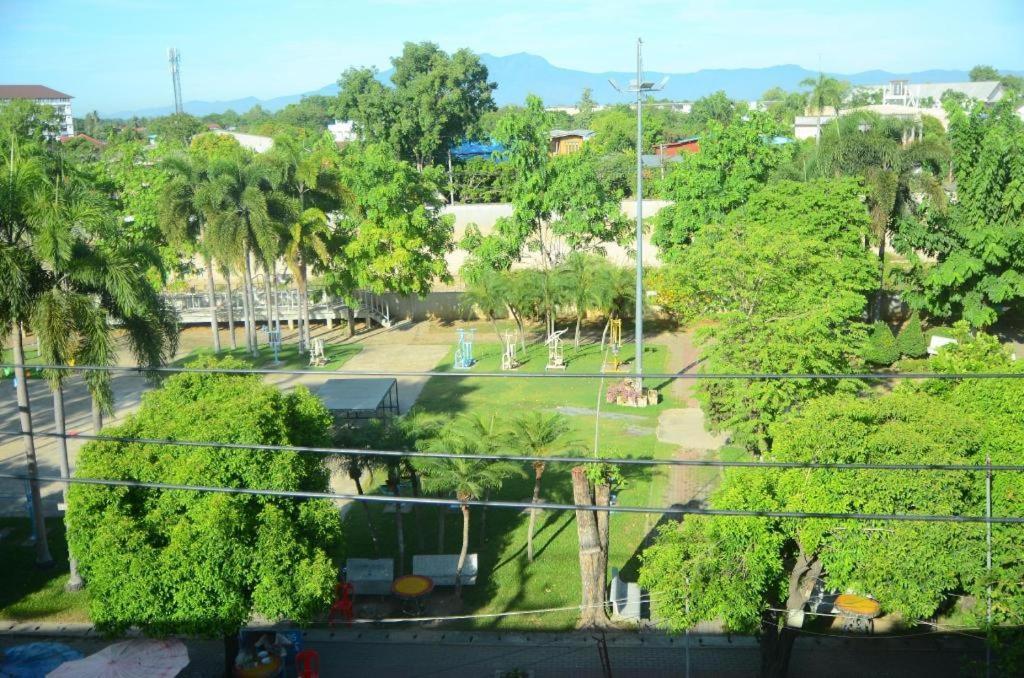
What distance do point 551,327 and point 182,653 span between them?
58.2ft

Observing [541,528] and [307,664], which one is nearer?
[307,664]

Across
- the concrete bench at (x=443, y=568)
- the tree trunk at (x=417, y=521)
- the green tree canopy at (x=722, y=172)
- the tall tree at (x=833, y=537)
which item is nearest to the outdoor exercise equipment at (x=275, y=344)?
the green tree canopy at (x=722, y=172)

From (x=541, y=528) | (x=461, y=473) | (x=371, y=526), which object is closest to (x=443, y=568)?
(x=371, y=526)

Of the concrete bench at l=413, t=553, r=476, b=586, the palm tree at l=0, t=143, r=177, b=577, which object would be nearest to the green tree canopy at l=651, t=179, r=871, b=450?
the concrete bench at l=413, t=553, r=476, b=586

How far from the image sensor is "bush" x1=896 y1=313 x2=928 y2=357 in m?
24.8

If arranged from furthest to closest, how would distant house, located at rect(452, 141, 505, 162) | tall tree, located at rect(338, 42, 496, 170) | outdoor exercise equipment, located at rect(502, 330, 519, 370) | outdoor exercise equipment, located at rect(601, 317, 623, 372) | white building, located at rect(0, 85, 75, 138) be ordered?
white building, located at rect(0, 85, 75, 138)
distant house, located at rect(452, 141, 505, 162)
tall tree, located at rect(338, 42, 496, 170)
outdoor exercise equipment, located at rect(502, 330, 519, 370)
outdoor exercise equipment, located at rect(601, 317, 623, 372)

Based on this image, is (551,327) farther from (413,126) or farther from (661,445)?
(413,126)

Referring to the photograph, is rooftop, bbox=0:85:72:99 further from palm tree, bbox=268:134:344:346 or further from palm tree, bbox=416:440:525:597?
palm tree, bbox=416:440:525:597

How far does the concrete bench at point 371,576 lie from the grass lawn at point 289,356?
13.0 meters

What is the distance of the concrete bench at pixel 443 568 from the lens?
13586mm

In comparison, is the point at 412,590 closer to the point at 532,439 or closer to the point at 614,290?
the point at 532,439

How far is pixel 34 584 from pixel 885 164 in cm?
2250

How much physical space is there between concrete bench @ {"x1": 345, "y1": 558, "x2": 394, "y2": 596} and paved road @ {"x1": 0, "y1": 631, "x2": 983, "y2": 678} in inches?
34.6

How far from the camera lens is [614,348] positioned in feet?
87.2
